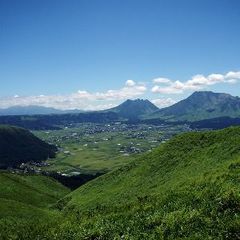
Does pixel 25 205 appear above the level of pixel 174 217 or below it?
below

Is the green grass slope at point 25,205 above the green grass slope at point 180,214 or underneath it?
underneath

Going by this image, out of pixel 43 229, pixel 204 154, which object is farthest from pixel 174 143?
pixel 43 229

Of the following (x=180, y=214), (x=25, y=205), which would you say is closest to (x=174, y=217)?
(x=180, y=214)

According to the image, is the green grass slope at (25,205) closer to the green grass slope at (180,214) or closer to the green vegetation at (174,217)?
the green vegetation at (174,217)

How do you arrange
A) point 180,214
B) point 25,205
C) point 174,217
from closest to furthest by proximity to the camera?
point 174,217, point 180,214, point 25,205

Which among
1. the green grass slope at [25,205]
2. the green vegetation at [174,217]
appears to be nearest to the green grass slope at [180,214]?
the green vegetation at [174,217]

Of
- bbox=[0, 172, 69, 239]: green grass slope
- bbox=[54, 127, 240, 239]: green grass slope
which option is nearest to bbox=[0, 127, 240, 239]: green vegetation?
bbox=[54, 127, 240, 239]: green grass slope

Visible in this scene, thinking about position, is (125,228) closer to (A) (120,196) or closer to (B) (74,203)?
(A) (120,196)

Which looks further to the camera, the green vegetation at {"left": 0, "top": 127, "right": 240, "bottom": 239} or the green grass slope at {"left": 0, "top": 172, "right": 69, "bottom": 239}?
the green grass slope at {"left": 0, "top": 172, "right": 69, "bottom": 239}

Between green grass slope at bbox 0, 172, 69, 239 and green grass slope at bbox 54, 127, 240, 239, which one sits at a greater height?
green grass slope at bbox 54, 127, 240, 239

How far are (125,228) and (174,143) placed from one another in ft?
171

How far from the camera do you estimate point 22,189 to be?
84.9m

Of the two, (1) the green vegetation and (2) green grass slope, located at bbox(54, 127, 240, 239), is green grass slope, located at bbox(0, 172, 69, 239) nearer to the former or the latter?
(1) the green vegetation

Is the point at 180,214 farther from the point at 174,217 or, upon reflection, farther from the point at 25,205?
the point at 25,205
